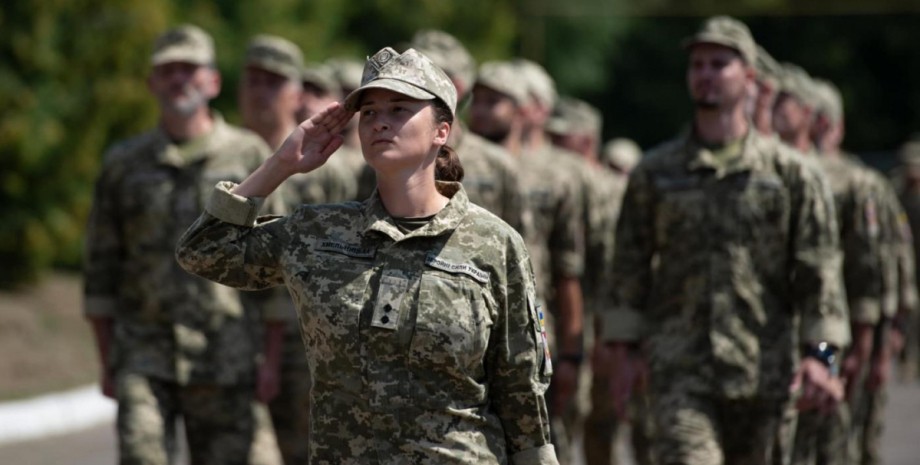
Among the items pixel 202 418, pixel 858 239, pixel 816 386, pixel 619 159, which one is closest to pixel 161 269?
pixel 202 418

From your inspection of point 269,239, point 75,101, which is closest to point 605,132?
point 75,101

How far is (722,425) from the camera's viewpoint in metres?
9.08

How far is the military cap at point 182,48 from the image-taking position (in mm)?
9961

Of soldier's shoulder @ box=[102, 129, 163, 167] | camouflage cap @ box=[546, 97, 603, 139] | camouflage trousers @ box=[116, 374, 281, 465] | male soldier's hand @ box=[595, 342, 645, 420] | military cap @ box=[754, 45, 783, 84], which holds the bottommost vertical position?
camouflage trousers @ box=[116, 374, 281, 465]

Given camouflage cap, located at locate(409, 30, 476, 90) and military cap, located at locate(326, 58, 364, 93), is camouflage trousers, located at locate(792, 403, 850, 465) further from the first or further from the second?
military cap, located at locate(326, 58, 364, 93)

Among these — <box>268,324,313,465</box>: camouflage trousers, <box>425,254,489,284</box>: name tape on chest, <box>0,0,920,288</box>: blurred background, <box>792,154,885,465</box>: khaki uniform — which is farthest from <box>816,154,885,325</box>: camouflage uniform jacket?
<box>0,0,920,288</box>: blurred background

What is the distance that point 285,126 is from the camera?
1141cm

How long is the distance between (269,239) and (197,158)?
3.53 metres

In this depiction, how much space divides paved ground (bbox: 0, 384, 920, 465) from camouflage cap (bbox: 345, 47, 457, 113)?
8998 millimetres

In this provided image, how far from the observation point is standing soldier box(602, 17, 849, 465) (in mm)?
8938

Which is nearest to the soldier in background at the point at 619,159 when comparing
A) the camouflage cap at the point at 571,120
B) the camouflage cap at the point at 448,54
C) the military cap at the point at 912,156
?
the camouflage cap at the point at 571,120

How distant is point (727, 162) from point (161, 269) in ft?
8.93

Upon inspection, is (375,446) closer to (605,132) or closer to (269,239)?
(269,239)

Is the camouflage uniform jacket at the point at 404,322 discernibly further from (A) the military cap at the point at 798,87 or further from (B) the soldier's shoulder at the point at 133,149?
(A) the military cap at the point at 798,87
